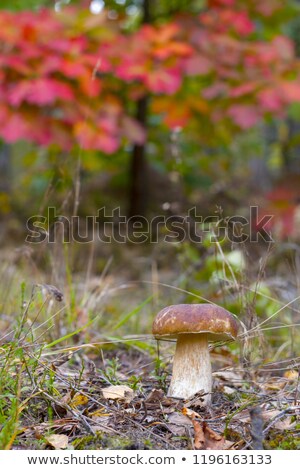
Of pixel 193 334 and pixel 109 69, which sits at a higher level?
pixel 109 69

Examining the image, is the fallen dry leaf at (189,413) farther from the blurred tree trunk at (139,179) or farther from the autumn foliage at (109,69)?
the blurred tree trunk at (139,179)

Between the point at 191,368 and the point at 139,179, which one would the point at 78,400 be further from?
the point at 139,179

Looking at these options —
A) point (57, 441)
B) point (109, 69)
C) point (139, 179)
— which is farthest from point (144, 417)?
point (139, 179)

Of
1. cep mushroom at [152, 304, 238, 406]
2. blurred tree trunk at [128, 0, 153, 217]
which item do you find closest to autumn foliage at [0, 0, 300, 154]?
blurred tree trunk at [128, 0, 153, 217]

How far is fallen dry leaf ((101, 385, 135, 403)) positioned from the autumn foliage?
2210 millimetres

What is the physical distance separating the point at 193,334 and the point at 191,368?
4.3 inches

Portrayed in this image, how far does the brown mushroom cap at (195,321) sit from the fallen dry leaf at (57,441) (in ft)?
1.37

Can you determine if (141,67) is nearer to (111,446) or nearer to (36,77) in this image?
(36,77)

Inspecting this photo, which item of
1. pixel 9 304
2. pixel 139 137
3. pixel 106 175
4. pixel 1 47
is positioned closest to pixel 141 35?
pixel 139 137

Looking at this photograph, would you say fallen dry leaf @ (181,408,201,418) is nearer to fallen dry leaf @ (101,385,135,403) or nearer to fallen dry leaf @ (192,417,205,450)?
fallen dry leaf @ (192,417,205,450)

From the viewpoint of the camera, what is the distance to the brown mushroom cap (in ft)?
5.34

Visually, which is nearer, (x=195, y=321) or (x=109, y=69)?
(x=195, y=321)

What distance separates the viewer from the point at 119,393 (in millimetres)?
1757
